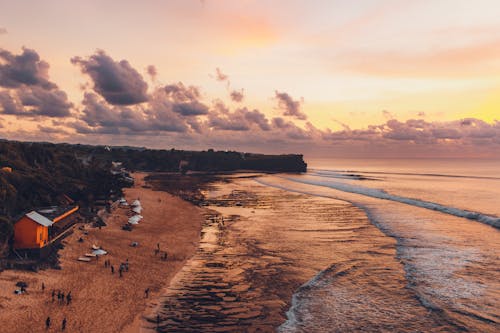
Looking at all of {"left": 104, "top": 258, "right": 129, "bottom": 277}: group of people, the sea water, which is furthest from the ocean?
{"left": 104, "top": 258, "right": 129, "bottom": 277}: group of people

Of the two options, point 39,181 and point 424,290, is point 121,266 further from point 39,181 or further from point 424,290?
point 424,290

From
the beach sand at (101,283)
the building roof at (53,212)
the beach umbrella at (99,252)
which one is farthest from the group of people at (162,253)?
the building roof at (53,212)

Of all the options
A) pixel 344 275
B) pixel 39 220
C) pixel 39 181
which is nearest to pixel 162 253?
pixel 39 220

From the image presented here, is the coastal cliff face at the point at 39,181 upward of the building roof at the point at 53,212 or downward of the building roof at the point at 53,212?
upward

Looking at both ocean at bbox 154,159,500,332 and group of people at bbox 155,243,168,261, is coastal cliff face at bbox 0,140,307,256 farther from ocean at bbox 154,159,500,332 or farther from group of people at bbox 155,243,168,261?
ocean at bbox 154,159,500,332

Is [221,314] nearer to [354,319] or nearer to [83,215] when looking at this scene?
[354,319]

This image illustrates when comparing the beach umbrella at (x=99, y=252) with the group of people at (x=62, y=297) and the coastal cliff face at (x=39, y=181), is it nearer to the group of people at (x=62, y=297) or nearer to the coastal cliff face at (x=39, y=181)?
the coastal cliff face at (x=39, y=181)

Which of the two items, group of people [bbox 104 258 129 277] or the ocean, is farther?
group of people [bbox 104 258 129 277]

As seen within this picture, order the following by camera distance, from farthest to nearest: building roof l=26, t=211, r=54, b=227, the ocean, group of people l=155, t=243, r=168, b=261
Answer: group of people l=155, t=243, r=168, b=261
building roof l=26, t=211, r=54, b=227
the ocean

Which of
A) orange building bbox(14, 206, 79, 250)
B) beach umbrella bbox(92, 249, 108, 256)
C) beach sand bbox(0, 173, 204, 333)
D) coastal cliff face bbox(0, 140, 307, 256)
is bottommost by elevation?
beach sand bbox(0, 173, 204, 333)
